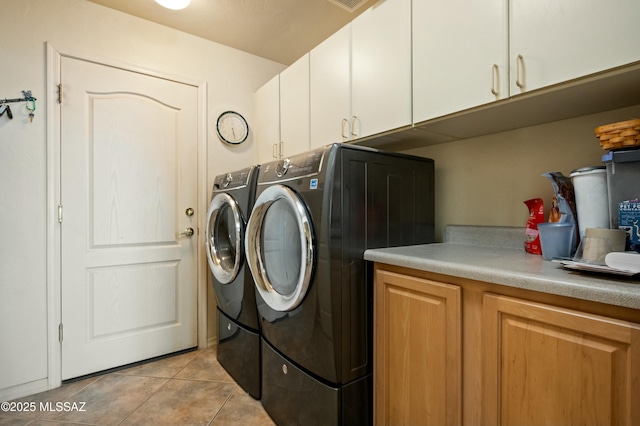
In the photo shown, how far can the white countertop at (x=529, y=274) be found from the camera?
0.69 metres

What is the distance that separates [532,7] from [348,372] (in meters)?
1.46

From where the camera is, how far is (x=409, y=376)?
1135 mm

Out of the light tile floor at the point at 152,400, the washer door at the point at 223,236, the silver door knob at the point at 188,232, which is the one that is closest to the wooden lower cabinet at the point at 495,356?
the light tile floor at the point at 152,400

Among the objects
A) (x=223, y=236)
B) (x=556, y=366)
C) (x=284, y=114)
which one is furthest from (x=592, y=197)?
(x=223, y=236)

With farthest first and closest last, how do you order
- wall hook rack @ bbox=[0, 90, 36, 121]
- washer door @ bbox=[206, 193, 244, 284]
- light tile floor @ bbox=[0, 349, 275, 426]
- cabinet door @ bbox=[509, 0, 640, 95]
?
washer door @ bbox=[206, 193, 244, 284] < wall hook rack @ bbox=[0, 90, 36, 121] < light tile floor @ bbox=[0, 349, 275, 426] < cabinet door @ bbox=[509, 0, 640, 95]

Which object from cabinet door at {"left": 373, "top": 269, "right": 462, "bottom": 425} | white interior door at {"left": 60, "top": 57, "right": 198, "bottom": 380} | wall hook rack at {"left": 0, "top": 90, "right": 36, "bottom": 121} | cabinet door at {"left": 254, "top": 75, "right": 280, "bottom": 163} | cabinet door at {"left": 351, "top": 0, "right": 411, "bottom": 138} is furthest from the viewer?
cabinet door at {"left": 254, "top": 75, "right": 280, "bottom": 163}

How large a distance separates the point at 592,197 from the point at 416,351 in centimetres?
80

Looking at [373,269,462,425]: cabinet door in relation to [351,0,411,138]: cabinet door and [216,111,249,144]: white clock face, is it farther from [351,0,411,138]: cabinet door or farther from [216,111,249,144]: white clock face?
[216,111,249,144]: white clock face

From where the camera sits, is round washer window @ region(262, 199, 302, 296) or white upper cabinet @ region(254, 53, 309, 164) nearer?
round washer window @ region(262, 199, 302, 296)

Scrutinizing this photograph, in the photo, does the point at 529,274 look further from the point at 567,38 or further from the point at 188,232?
the point at 188,232

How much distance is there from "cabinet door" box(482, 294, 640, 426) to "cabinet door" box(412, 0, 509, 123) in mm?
755

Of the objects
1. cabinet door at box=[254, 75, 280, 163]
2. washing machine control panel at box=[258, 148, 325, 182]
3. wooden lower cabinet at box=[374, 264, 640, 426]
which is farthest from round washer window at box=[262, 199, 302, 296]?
cabinet door at box=[254, 75, 280, 163]

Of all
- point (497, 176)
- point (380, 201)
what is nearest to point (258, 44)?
point (380, 201)

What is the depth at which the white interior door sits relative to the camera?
→ 1.95 metres
